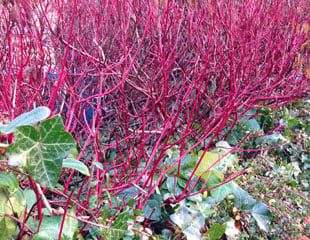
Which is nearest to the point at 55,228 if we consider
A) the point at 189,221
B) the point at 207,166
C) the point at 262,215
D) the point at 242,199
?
the point at 189,221

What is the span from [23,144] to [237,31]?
6.51 ft

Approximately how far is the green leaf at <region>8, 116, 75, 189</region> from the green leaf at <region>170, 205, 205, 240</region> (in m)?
0.88

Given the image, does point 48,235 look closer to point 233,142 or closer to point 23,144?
point 23,144

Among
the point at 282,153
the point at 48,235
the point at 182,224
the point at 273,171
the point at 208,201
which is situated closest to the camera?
→ the point at 48,235

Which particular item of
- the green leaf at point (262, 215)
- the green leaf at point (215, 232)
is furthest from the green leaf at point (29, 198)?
the green leaf at point (262, 215)

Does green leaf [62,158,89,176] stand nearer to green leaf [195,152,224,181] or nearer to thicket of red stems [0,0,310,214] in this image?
thicket of red stems [0,0,310,214]

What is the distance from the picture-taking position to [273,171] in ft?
7.08

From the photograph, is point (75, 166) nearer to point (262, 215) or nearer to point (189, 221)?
point (189, 221)

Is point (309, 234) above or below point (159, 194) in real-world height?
below

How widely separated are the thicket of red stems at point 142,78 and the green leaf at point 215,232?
0.64ft

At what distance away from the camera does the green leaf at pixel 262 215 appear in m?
1.80

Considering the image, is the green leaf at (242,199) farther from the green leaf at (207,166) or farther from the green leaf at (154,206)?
the green leaf at (154,206)

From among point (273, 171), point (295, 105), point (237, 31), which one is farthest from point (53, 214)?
point (295, 105)

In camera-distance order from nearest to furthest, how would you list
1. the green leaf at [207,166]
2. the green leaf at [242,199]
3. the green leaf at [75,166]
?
the green leaf at [75,166] < the green leaf at [207,166] < the green leaf at [242,199]
